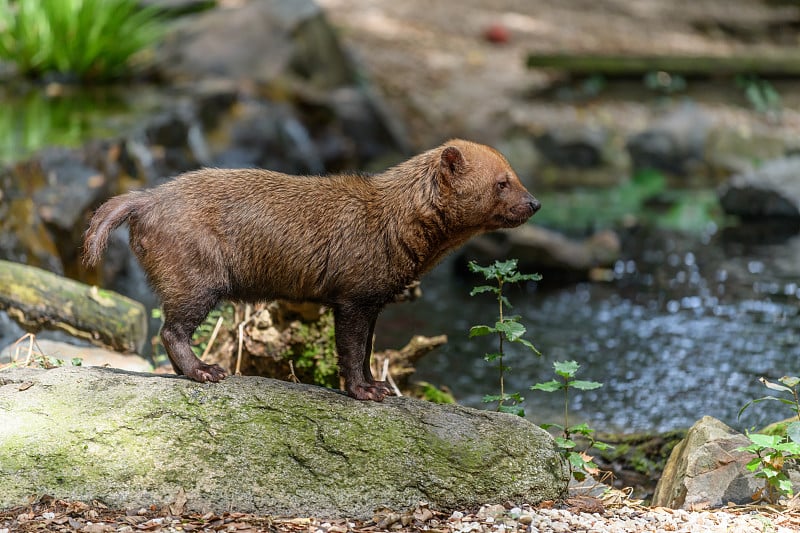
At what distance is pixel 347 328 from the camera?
5.11 m

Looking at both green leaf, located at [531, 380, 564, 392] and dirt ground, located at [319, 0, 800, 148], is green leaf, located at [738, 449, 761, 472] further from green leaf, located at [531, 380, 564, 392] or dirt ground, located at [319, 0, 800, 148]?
dirt ground, located at [319, 0, 800, 148]

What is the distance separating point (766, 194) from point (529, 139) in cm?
527

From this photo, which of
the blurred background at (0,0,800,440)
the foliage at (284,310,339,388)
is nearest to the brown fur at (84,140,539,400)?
the foliage at (284,310,339,388)

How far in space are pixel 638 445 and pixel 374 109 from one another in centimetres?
1046

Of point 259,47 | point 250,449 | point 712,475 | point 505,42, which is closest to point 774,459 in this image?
point 712,475

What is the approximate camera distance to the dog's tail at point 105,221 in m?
4.95

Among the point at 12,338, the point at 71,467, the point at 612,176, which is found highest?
the point at 71,467

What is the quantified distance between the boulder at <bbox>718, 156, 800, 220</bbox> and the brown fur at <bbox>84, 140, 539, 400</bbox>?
375 inches

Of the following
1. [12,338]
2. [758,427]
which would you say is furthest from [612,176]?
[12,338]

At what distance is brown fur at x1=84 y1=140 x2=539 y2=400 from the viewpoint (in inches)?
199

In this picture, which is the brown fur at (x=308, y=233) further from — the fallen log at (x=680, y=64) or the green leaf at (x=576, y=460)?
the fallen log at (x=680, y=64)

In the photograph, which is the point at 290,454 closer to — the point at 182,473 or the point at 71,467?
the point at 182,473

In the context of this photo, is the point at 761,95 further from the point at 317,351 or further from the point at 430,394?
the point at 317,351

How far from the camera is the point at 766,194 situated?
13781 millimetres
